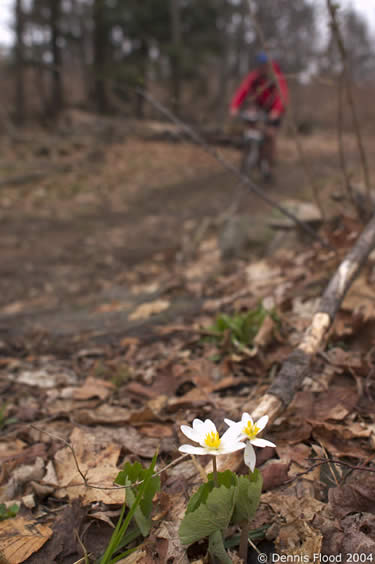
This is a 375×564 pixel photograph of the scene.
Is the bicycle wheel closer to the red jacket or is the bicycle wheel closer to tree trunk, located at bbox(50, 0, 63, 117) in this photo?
the red jacket

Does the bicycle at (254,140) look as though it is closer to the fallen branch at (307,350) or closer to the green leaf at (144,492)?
the fallen branch at (307,350)

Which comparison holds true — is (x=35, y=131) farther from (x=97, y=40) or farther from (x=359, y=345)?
(x=359, y=345)

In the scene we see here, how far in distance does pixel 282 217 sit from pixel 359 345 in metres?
3.11

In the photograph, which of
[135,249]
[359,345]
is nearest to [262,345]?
[359,345]

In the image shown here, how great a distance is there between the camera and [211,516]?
3.68 ft

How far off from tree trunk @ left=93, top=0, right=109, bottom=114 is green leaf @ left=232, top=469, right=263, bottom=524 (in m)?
14.8

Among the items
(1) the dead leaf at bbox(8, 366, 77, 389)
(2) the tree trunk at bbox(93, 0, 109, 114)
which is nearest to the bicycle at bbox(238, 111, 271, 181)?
(1) the dead leaf at bbox(8, 366, 77, 389)

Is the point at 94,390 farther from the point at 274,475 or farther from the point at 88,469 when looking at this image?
the point at 274,475

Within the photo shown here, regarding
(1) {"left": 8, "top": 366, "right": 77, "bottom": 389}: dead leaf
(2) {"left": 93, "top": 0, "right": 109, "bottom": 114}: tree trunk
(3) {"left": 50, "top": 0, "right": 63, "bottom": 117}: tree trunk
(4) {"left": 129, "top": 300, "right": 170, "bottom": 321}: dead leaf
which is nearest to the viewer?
(1) {"left": 8, "top": 366, "right": 77, "bottom": 389}: dead leaf

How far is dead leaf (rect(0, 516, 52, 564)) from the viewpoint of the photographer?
1.28m

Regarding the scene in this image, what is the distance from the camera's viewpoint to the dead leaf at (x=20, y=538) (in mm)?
1276

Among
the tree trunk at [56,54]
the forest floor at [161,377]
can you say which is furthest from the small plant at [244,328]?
the tree trunk at [56,54]

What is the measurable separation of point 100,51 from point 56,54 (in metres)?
1.73
